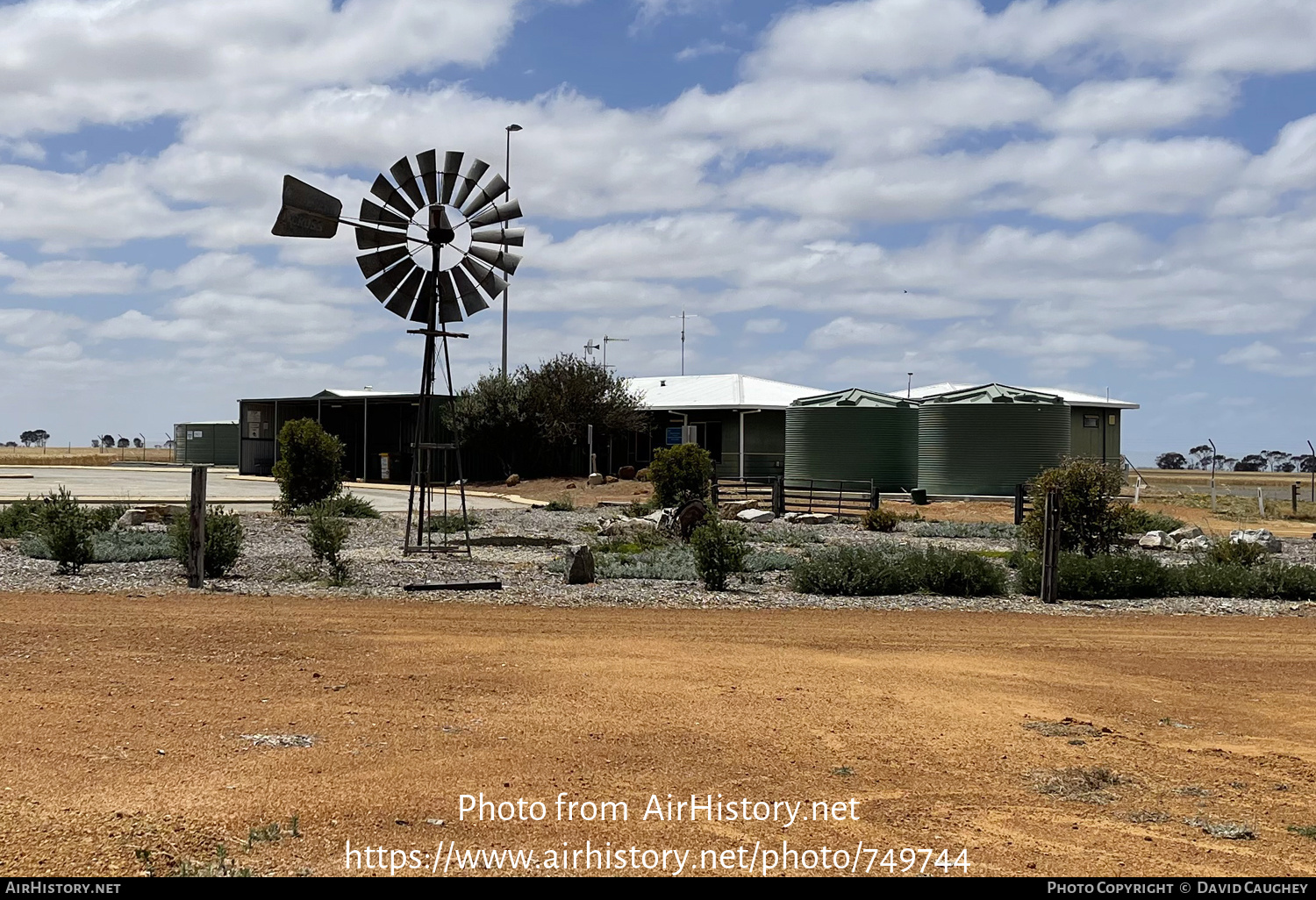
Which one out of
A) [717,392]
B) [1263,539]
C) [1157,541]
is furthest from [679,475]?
[717,392]

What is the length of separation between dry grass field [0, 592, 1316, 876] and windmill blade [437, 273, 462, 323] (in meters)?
7.68

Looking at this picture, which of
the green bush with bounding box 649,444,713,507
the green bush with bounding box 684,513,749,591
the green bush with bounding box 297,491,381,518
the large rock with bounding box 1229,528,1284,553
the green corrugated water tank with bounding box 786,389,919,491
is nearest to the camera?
the green bush with bounding box 684,513,749,591

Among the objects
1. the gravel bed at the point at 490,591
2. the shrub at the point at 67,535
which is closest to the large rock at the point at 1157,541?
the gravel bed at the point at 490,591

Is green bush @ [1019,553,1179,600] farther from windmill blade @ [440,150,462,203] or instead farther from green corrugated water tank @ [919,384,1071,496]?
green corrugated water tank @ [919,384,1071,496]

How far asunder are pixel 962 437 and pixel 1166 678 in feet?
87.8

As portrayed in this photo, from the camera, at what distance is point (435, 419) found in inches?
1836

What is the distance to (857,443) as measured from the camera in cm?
3794

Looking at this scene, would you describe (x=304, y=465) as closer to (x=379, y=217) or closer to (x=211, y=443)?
(x=379, y=217)

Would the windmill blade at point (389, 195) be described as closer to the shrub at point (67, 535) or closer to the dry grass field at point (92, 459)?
the shrub at point (67, 535)

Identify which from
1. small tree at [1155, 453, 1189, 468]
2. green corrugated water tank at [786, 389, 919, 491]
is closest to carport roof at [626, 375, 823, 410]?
green corrugated water tank at [786, 389, 919, 491]

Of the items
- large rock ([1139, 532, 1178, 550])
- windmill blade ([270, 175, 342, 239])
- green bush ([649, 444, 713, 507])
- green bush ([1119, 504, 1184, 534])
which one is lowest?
large rock ([1139, 532, 1178, 550])

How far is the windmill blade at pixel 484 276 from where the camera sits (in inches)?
739

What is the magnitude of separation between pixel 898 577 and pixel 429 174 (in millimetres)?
8749

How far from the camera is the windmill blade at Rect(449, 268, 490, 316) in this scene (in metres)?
18.8
